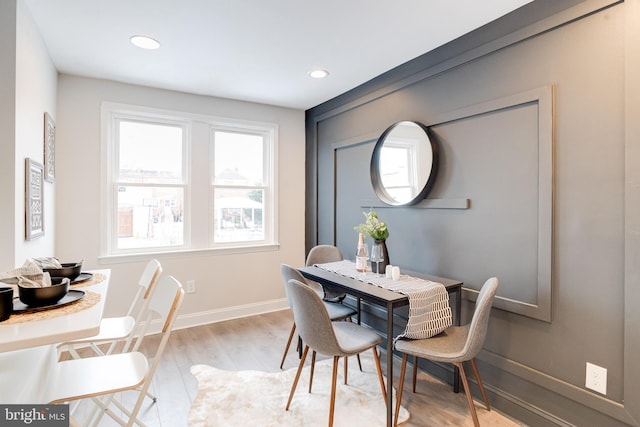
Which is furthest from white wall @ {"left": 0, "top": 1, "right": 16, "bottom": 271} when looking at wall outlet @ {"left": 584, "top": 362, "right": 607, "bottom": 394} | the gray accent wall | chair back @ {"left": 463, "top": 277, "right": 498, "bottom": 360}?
wall outlet @ {"left": 584, "top": 362, "right": 607, "bottom": 394}

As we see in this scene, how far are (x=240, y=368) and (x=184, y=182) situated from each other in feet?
6.38

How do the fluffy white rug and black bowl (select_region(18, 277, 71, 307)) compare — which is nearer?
black bowl (select_region(18, 277, 71, 307))

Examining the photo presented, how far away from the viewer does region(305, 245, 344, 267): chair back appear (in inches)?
121

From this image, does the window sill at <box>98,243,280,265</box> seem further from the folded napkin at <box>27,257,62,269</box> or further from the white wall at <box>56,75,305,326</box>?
the folded napkin at <box>27,257,62,269</box>

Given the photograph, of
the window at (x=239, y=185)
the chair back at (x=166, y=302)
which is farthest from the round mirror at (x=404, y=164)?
the chair back at (x=166, y=302)

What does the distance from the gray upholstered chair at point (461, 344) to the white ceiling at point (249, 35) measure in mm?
1647

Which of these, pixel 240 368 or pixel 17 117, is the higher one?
pixel 17 117

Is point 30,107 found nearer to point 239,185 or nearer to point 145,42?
point 145,42

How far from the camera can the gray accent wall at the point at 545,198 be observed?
5.26 ft

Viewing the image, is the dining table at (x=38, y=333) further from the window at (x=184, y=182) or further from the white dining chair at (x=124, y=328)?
the window at (x=184, y=182)

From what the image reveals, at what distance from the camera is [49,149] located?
2562 millimetres

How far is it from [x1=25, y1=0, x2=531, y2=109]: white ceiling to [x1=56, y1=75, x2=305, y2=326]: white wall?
241mm

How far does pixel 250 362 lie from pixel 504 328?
1.84 meters

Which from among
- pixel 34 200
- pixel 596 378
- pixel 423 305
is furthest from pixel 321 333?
pixel 34 200
